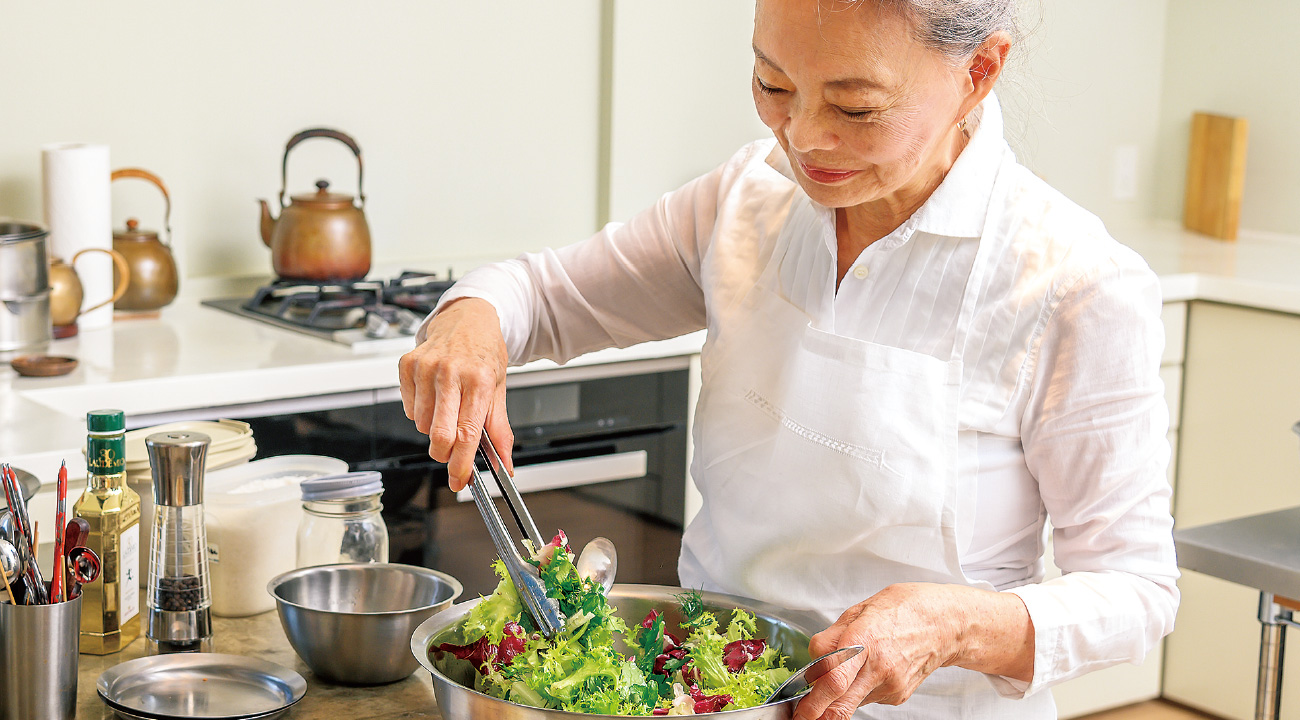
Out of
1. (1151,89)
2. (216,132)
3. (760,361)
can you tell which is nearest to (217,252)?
(216,132)

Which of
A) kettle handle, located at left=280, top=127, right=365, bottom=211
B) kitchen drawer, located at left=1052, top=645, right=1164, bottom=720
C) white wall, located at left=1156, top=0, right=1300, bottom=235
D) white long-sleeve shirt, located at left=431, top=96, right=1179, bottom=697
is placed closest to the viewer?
white long-sleeve shirt, located at left=431, top=96, right=1179, bottom=697

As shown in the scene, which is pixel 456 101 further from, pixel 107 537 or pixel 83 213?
pixel 107 537

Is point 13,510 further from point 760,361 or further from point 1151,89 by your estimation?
point 1151,89

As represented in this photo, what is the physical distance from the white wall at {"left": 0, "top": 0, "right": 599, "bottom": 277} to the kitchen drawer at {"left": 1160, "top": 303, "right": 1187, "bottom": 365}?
1.33 meters

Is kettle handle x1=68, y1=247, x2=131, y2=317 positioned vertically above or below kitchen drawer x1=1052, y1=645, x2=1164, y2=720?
above

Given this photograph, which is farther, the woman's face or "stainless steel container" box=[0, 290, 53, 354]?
"stainless steel container" box=[0, 290, 53, 354]

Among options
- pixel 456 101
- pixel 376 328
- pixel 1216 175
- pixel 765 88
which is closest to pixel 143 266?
pixel 376 328

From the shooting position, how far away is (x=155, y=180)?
2408mm

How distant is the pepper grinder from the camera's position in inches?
42.5

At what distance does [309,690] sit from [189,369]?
1098 millimetres

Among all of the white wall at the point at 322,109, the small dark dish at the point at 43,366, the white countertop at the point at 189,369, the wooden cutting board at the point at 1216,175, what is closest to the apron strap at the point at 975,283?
the white countertop at the point at 189,369

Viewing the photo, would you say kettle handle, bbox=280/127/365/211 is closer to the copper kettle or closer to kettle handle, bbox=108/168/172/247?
the copper kettle

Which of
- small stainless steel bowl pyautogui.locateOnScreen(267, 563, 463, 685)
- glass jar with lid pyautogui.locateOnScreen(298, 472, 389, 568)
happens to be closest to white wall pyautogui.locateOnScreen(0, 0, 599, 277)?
glass jar with lid pyautogui.locateOnScreen(298, 472, 389, 568)

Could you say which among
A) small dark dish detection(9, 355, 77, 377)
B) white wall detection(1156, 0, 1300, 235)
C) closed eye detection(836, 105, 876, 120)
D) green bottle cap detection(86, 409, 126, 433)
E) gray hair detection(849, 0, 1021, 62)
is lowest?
small dark dish detection(9, 355, 77, 377)
